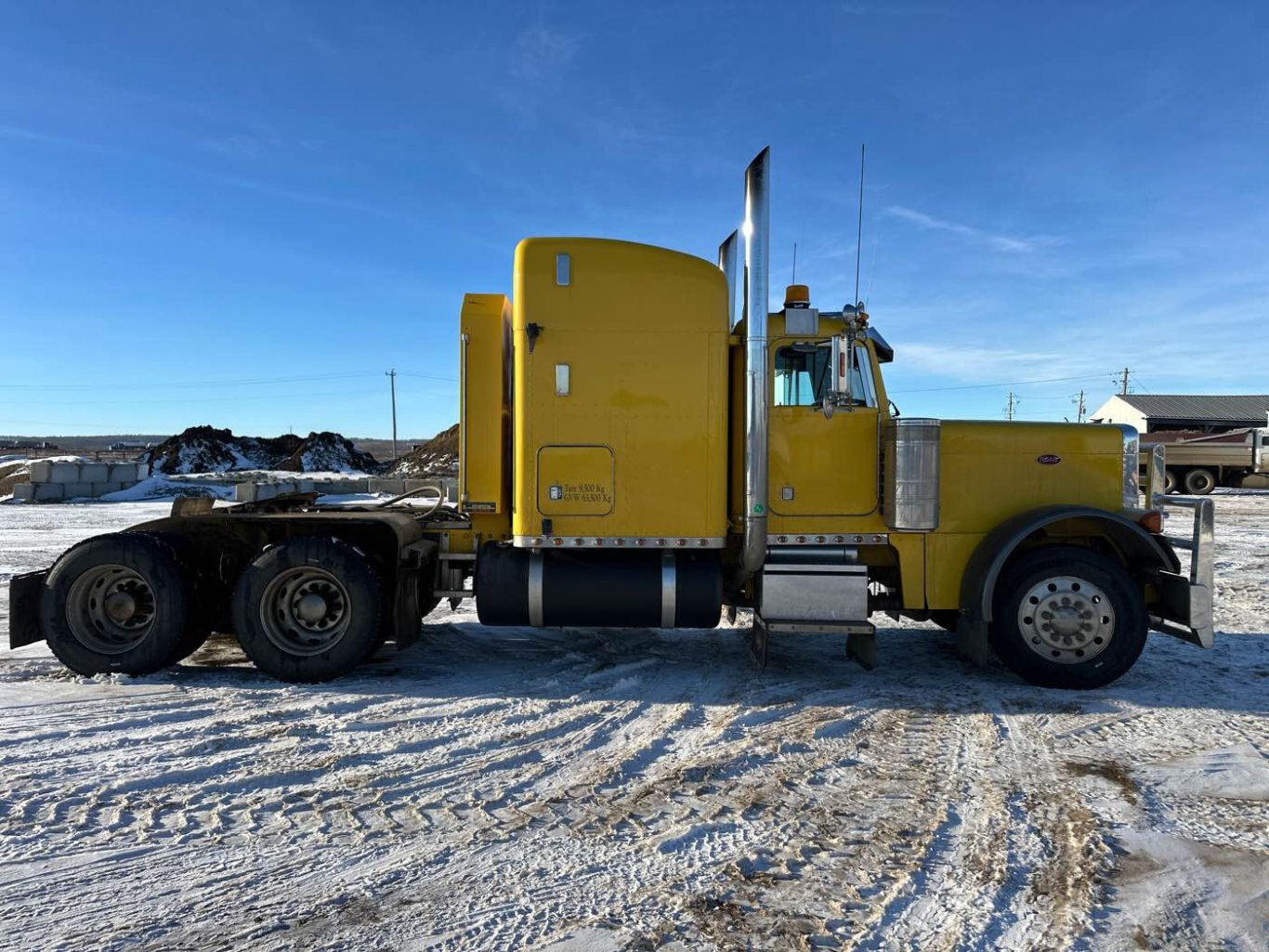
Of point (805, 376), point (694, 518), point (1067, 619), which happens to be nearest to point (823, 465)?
point (805, 376)

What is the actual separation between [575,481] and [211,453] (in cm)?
4673

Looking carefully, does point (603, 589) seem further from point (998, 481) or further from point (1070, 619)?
point (1070, 619)

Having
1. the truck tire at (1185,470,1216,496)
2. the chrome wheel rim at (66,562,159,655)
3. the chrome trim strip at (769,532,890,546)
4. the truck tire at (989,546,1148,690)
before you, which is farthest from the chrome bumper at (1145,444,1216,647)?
the truck tire at (1185,470,1216,496)

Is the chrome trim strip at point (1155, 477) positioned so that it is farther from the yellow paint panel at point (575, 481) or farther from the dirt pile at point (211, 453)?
the dirt pile at point (211, 453)

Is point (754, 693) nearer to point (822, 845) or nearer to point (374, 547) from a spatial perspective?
point (822, 845)

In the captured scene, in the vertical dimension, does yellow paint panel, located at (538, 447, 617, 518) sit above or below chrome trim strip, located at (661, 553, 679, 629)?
above

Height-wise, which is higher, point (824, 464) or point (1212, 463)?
point (1212, 463)

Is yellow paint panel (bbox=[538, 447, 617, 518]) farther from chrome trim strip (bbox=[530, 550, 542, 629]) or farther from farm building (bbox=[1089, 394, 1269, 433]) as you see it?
farm building (bbox=[1089, 394, 1269, 433])

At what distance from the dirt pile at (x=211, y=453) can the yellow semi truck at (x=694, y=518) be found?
42.9 metres

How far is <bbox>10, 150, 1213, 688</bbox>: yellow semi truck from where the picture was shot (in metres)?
5.46

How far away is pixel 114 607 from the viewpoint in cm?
575

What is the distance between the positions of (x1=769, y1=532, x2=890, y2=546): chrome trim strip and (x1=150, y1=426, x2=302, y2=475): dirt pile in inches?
1778

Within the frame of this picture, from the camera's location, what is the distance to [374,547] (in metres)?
5.95

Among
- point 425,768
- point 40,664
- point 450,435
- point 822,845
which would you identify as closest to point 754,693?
point 822,845
